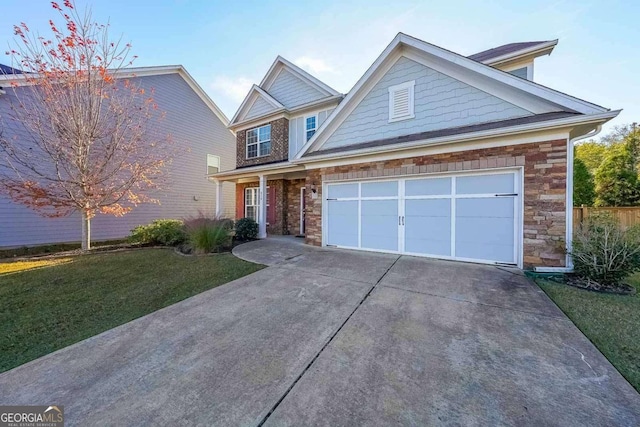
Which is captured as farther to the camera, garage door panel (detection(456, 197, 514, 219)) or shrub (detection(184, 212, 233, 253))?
shrub (detection(184, 212, 233, 253))

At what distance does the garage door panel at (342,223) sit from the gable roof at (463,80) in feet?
8.82

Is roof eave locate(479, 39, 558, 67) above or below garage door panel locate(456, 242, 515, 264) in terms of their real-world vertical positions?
above

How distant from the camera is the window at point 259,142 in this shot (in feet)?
42.4

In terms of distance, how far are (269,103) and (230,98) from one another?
6.96 metres

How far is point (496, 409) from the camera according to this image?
200 centimetres

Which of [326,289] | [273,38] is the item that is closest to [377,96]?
[273,38]

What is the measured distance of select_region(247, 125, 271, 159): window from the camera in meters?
12.9

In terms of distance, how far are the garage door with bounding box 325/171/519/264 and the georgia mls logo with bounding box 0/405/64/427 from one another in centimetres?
695

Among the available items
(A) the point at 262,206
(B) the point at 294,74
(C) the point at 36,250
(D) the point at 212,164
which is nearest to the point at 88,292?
(A) the point at 262,206

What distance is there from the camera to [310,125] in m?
11.8

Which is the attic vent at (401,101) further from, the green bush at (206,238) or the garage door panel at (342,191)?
the green bush at (206,238)

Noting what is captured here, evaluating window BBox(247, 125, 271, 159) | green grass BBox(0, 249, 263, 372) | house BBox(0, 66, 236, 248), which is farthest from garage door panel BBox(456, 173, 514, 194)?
window BBox(247, 125, 271, 159)

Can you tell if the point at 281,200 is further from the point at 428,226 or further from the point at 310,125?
the point at 428,226

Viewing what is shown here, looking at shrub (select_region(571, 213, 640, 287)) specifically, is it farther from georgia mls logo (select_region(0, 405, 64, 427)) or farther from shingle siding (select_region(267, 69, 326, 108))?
shingle siding (select_region(267, 69, 326, 108))
